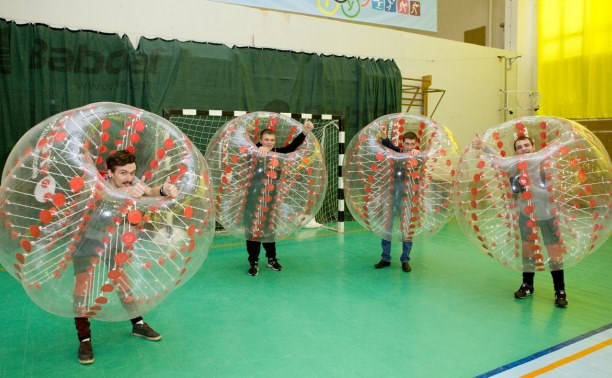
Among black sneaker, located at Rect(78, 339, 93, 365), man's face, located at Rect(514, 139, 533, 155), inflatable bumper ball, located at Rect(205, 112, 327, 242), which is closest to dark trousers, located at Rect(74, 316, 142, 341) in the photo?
black sneaker, located at Rect(78, 339, 93, 365)

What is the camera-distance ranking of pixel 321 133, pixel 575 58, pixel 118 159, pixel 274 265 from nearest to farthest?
pixel 118 159, pixel 274 265, pixel 321 133, pixel 575 58

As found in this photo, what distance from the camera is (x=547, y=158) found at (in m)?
2.50

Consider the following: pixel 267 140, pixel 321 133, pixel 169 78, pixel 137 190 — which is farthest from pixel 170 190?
pixel 321 133

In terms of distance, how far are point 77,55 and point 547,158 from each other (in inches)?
166

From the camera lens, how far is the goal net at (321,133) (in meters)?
4.98

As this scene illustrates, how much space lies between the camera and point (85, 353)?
2166 millimetres

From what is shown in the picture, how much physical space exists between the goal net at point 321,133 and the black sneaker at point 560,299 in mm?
2679

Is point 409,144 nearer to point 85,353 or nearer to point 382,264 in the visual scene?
point 382,264

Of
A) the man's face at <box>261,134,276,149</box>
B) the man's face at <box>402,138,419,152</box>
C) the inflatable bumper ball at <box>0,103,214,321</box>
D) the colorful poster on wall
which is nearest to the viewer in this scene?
the inflatable bumper ball at <box>0,103,214,321</box>

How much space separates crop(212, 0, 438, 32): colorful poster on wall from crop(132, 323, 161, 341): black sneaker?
409cm

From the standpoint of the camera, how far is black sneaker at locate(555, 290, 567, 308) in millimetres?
2891

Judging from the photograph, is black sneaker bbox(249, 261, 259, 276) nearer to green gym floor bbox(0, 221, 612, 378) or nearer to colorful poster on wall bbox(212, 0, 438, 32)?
green gym floor bbox(0, 221, 612, 378)

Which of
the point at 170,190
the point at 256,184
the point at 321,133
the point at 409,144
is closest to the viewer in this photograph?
the point at 170,190

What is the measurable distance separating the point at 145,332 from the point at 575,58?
722 cm
